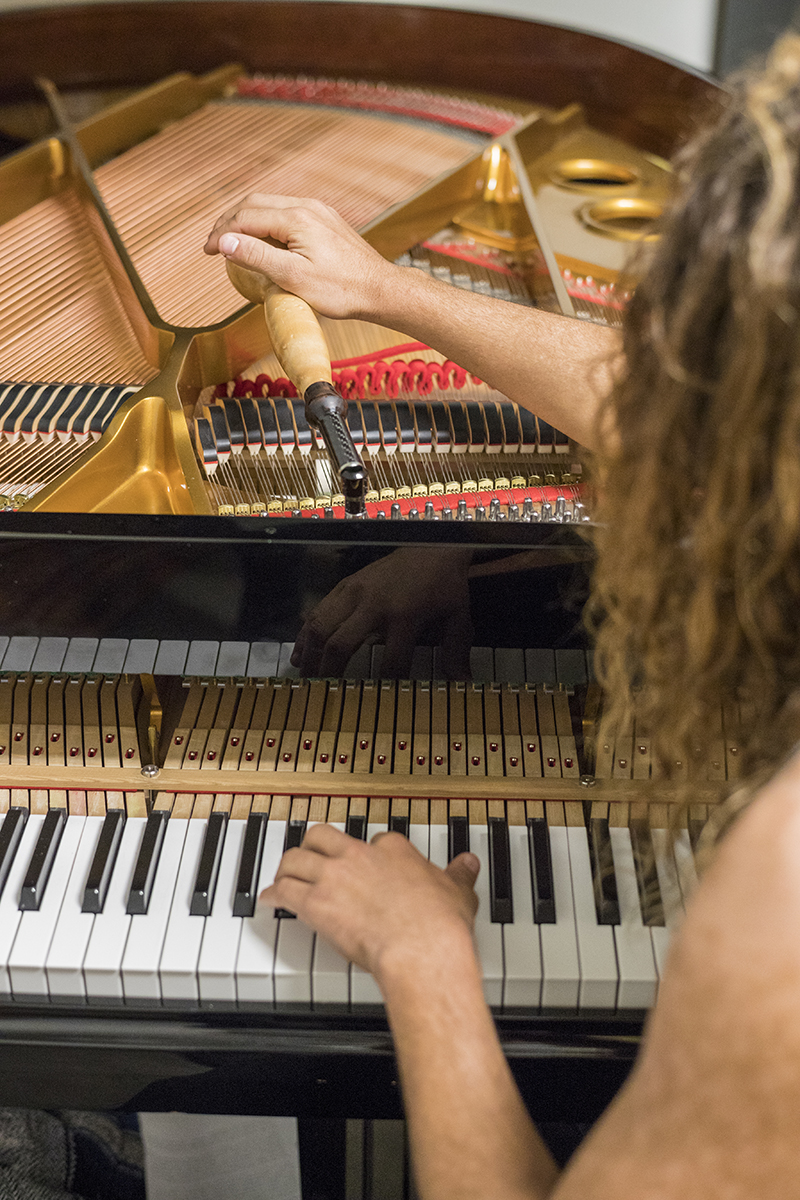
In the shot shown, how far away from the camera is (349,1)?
3.09 meters

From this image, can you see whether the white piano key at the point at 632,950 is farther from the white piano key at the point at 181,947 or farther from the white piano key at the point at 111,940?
the white piano key at the point at 111,940

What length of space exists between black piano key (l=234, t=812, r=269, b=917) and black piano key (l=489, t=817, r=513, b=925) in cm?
35

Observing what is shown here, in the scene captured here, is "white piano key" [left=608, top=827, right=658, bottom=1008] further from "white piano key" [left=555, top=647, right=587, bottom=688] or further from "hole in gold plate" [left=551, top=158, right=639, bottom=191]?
"hole in gold plate" [left=551, top=158, right=639, bottom=191]

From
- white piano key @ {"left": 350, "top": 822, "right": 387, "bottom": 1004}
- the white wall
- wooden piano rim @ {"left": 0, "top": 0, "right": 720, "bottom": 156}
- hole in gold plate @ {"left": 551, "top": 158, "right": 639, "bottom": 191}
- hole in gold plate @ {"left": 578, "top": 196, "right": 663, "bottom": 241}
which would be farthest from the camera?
the white wall

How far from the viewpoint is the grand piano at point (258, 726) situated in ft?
4.71

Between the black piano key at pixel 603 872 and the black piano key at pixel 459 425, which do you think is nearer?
the black piano key at pixel 603 872

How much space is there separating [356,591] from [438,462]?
0.46m

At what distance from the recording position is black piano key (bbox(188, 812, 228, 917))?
149 centimetres

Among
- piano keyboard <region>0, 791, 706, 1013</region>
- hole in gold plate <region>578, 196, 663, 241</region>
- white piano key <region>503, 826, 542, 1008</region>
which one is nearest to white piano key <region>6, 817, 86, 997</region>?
Result: piano keyboard <region>0, 791, 706, 1013</region>

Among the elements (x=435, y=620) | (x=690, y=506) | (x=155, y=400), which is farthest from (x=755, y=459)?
(x=155, y=400)

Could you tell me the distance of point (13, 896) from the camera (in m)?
1.52

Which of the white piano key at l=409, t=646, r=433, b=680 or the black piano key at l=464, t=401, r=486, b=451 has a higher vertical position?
the black piano key at l=464, t=401, r=486, b=451

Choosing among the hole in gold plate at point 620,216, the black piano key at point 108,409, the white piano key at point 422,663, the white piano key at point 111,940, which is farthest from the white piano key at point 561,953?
the hole in gold plate at point 620,216

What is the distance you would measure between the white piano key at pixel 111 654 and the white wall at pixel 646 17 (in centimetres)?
382
